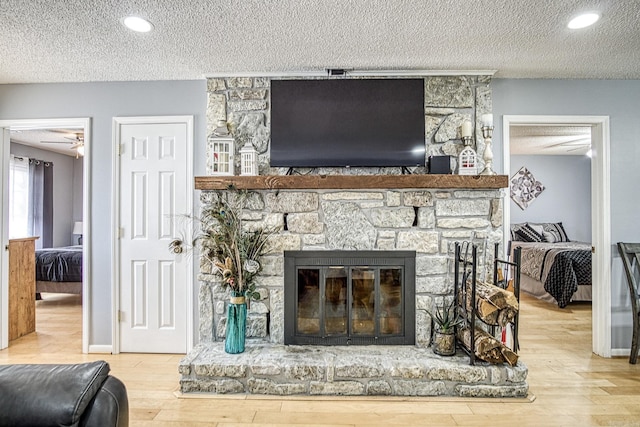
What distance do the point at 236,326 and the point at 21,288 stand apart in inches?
104

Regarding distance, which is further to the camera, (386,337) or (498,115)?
(498,115)

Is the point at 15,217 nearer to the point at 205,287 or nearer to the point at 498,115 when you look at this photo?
the point at 205,287

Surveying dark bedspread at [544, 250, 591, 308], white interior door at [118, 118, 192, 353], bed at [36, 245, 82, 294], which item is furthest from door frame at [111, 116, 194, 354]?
dark bedspread at [544, 250, 591, 308]

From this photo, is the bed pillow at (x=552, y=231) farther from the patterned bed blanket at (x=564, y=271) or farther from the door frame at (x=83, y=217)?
the door frame at (x=83, y=217)

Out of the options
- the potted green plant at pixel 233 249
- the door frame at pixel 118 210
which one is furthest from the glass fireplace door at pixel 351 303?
the door frame at pixel 118 210

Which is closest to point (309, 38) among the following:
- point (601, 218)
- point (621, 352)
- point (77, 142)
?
point (601, 218)

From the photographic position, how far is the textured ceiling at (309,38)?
6.79ft

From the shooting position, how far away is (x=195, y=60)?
2758 mm

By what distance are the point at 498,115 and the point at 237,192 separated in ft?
7.55

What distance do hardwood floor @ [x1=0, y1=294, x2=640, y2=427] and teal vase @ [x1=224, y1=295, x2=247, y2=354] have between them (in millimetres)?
349

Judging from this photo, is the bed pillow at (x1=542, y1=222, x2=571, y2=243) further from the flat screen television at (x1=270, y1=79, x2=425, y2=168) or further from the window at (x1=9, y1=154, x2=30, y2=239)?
the window at (x1=9, y1=154, x2=30, y2=239)

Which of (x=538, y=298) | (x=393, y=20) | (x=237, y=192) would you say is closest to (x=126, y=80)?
(x=237, y=192)

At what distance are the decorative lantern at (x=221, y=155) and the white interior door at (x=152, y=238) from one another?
1.27 ft

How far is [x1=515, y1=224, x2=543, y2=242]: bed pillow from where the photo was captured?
6254mm
